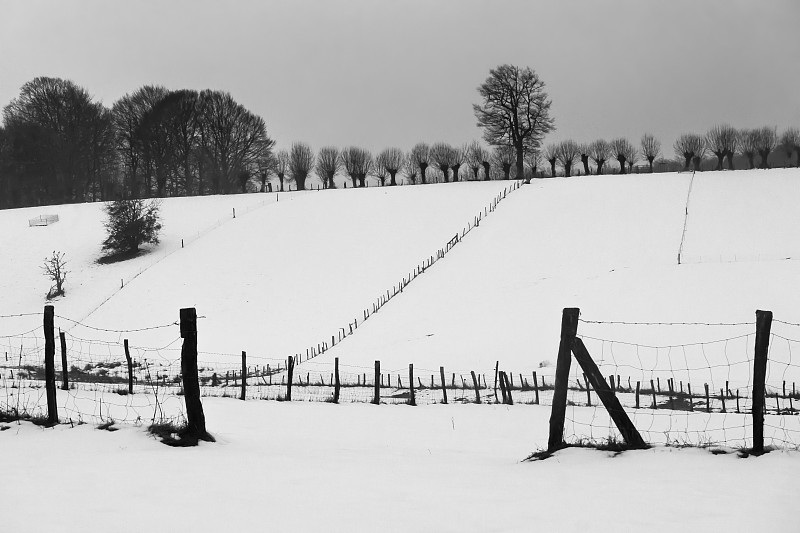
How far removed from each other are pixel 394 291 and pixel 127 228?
26.3 m

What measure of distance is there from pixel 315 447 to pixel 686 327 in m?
22.7

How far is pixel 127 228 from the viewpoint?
54.0 metres

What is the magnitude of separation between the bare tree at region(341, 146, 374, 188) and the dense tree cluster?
1180 centimetres

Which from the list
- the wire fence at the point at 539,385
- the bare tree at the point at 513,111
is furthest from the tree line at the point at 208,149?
the wire fence at the point at 539,385

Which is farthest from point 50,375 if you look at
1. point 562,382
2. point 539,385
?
point 539,385

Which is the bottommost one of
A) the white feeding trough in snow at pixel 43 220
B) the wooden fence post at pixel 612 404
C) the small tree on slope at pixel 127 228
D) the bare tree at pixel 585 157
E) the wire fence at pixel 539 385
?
the wire fence at pixel 539 385

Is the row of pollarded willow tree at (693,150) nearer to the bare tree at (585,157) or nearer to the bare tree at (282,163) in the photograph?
the bare tree at (585,157)

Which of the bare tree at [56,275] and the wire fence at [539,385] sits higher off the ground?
the bare tree at [56,275]

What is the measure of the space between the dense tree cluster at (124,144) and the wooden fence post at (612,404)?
261 ft

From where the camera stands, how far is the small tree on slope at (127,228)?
177 feet

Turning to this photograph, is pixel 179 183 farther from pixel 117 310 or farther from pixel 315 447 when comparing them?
pixel 315 447

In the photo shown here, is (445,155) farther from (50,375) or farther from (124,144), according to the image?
(50,375)

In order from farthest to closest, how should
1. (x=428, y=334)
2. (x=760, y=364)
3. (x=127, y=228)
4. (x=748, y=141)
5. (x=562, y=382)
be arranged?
(x=748, y=141) → (x=127, y=228) → (x=428, y=334) → (x=562, y=382) → (x=760, y=364)

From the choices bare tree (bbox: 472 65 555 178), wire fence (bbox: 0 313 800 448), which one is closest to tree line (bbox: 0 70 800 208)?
bare tree (bbox: 472 65 555 178)
